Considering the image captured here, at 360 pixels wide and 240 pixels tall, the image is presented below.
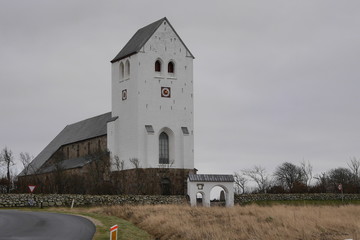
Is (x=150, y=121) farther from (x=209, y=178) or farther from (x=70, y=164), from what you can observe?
(x=70, y=164)

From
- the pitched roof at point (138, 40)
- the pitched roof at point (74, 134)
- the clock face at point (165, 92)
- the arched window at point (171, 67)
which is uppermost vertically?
the pitched roof at point (138, 40)

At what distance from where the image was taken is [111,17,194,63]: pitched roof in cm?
7066

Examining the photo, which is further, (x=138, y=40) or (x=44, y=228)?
(x=138, y=40)

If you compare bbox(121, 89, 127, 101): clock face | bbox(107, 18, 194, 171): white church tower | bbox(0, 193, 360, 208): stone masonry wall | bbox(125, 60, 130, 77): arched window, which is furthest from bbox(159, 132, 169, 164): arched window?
bbox(0, 193, 360, 208): stone masonry wall

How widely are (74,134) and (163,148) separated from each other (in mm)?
23918

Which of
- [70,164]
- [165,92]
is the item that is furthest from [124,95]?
[70,164]

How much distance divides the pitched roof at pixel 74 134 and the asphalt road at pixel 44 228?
4877cm

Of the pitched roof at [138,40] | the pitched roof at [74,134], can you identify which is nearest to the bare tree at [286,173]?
the pitched roof at [74,134]

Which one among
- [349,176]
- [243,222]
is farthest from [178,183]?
[349,176]

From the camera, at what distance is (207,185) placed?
2403 inches

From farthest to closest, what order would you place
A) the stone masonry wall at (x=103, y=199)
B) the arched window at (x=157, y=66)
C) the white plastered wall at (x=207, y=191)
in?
the arched window at (x=157, y=66)
the white plastered wall at (x=207, y=191)
the stone masonry wall at (x=103, y=199)

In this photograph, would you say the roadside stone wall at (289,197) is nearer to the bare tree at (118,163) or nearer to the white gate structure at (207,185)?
the white gate structure at (207,185)

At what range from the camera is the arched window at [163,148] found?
2783 inches

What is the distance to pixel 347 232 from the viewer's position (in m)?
25.2
